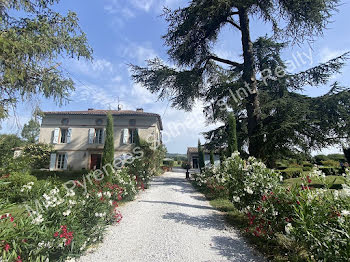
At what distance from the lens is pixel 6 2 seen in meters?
4.43

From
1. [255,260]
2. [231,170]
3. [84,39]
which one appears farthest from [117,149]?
[255,260]

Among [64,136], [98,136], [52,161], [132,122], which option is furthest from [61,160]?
[132,122]

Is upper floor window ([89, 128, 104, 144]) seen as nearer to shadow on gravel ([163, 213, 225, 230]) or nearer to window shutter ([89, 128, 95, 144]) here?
window shutter ([89, 128, 95, 144])

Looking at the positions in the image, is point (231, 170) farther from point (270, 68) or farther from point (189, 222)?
point (270, 68)

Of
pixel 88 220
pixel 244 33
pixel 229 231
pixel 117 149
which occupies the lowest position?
pixel 229 231

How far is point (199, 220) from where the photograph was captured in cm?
513

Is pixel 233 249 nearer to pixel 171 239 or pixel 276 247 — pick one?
pixel 276 247

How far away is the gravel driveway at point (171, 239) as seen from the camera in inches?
125

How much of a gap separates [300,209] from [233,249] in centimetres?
168

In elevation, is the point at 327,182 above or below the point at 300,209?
above

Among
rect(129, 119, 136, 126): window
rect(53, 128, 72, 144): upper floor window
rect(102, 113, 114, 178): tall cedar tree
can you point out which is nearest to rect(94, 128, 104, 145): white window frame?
rect(53, 128, 72, 144): upper floor window

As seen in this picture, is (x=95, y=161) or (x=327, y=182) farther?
(x=95, y=161)

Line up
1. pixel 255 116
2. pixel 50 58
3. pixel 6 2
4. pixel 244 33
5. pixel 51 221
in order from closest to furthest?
pixel 51 221, pixel 6 2, pixel 50 58, pixel 255 116, pixel 244 33

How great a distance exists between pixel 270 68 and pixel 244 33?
5176 mm
